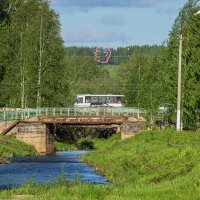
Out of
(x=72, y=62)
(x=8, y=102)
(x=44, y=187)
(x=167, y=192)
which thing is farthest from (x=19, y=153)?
(x=72, y=62)

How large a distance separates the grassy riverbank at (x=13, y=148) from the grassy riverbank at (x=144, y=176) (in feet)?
32.4

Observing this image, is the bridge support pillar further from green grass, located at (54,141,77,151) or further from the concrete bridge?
green grass, located at (54,141,77,151)

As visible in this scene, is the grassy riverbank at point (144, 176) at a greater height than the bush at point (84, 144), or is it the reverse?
the grassy riverbank at point (144, 176)

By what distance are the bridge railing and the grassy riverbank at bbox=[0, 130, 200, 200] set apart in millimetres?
20341

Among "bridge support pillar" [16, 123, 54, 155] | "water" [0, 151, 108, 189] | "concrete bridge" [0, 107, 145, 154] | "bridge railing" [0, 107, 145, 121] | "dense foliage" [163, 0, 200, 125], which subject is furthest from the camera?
"bridge railing" [0, 107, 145, 121]

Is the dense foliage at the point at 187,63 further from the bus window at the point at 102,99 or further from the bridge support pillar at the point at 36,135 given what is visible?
the bus window at the point at 102,99

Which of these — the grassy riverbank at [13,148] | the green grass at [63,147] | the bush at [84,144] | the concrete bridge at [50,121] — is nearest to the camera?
the grassy riverbank at [13,148]

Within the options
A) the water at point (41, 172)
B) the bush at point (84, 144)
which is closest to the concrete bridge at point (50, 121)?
the bush at point (84, 144)

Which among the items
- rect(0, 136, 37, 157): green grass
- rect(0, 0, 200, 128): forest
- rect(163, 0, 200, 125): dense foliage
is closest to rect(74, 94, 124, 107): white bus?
rect(0, 0, 200, 128): forest

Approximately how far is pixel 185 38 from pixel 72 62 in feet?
413

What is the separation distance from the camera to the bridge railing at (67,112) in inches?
2702

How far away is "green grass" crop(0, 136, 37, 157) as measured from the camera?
57.1m

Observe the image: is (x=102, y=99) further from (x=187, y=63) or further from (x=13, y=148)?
(x=13, y=148)

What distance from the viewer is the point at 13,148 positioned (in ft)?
197
